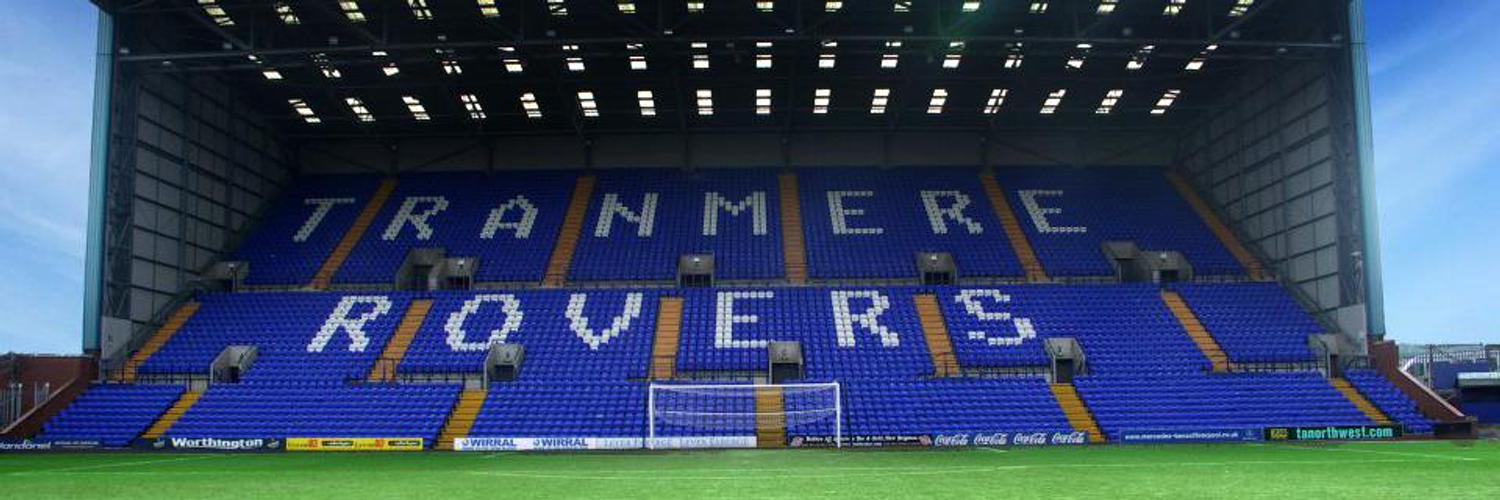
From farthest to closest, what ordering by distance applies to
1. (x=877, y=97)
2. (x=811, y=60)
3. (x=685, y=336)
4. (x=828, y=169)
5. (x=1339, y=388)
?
(x=828, y=169), (x=877, y=97), (x=811, y=60), (x=685, y=336), (x=1339, y=388)

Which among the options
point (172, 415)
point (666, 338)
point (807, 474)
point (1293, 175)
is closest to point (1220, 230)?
point (1293, 175)

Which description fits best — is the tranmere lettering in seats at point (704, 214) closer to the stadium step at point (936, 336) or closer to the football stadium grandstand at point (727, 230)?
the football stadium grandstand at point (727, 230)

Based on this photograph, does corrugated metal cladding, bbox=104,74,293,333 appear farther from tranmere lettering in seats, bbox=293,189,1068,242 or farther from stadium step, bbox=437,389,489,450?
stadium step, bbox=437,389,489,450

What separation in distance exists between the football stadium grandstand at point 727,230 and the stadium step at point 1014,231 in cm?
15

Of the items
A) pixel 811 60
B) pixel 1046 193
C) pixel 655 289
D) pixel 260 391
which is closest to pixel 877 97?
pixel 811 60

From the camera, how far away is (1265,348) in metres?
36.4

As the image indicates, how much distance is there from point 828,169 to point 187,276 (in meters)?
24.4

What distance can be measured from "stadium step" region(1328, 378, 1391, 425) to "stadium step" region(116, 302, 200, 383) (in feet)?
120

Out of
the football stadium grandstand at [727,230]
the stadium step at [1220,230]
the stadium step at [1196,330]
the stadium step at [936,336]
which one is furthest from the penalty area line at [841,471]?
the stadium step at [1220,230]

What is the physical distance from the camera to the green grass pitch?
549 inches

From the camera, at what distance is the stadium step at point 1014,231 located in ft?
135

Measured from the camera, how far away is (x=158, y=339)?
3747cm

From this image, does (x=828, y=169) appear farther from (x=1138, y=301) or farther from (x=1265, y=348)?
(x=1265, y=348)

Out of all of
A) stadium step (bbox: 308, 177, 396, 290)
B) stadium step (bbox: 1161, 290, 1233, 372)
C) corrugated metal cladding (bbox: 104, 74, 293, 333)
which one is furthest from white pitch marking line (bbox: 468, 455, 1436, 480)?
stadium step (bbox: 308, 177, 396, 290)
